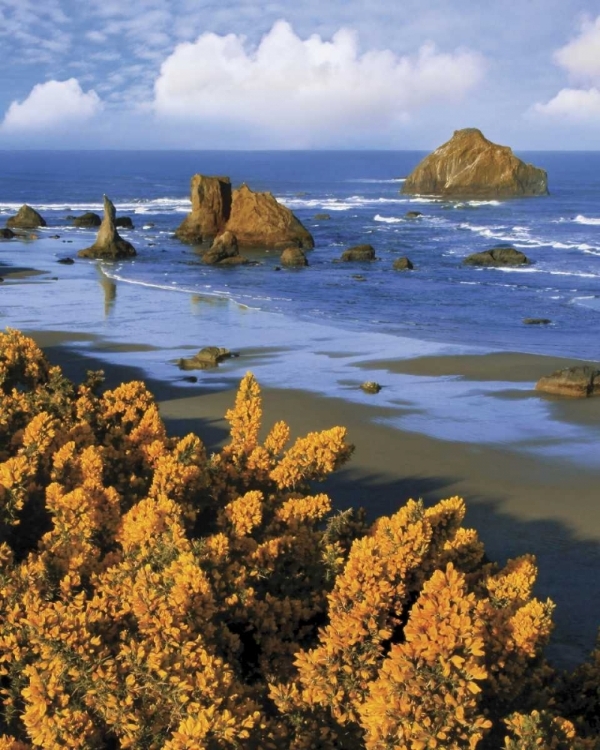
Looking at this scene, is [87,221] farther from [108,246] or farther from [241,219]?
[108,246]

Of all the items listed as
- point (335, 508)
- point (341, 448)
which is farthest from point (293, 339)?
point (341, 448)

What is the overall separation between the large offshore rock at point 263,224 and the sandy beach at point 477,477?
3637 cm

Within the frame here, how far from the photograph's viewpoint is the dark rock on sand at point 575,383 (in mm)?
19453

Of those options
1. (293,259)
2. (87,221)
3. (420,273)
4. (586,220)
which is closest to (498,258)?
(420,273)

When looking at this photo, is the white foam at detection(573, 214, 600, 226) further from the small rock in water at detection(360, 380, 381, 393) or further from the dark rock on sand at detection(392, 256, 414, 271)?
the small rock in water at detection(360, 380, 381, 393)

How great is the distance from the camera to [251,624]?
6.47 m

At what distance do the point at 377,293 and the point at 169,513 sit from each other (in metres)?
33.5

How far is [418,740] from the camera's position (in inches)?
188

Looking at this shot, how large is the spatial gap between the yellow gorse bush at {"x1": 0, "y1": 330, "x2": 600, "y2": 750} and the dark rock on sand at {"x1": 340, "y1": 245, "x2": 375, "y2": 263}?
142ft

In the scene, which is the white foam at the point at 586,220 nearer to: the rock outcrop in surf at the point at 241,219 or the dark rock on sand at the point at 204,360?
the rock outcrop in surf at the point at 241,219

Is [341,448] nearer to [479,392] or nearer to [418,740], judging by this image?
[418,740]

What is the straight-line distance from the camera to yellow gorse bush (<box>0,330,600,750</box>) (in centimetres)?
496

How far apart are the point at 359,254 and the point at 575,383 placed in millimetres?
32884

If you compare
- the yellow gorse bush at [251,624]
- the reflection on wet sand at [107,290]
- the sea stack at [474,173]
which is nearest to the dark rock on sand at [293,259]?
the reflection on wet sand at [107,290]
